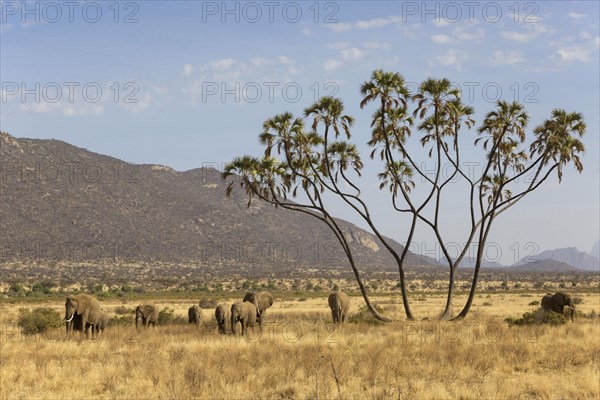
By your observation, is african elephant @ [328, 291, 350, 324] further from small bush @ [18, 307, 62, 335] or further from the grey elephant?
small bush @ [18, 307, 62, 335]

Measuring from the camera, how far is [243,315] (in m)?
27.2

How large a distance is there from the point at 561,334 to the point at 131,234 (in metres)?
105

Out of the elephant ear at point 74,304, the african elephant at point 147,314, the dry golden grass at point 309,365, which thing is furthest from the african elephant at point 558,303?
the elephant ear at point 74,304

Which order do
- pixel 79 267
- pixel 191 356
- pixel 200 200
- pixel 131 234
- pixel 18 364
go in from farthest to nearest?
1. pixel 200 200
2. pixel 131 234
3. pixel 79 267
4. pixel 191 356
5. pixel 18 364

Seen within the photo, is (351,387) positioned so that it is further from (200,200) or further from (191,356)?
(200,200)

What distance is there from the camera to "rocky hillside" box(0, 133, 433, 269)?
10819 cm

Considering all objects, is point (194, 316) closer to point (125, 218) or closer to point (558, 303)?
point (558, 303)

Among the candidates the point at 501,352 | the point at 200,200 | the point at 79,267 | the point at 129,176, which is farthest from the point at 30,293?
the point at 200,200

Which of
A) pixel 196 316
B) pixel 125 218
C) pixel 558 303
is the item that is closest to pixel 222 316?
→ pixel 196 316

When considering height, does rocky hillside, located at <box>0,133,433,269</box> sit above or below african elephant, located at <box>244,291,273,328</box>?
above

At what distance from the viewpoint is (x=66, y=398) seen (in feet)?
44.0

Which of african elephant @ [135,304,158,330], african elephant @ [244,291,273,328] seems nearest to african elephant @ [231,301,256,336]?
african elephant @ [244,291,273,328]

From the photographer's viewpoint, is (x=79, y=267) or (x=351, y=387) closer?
(x=351, y=387)

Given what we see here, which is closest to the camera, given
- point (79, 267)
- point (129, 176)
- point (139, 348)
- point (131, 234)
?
point (139, 348)
